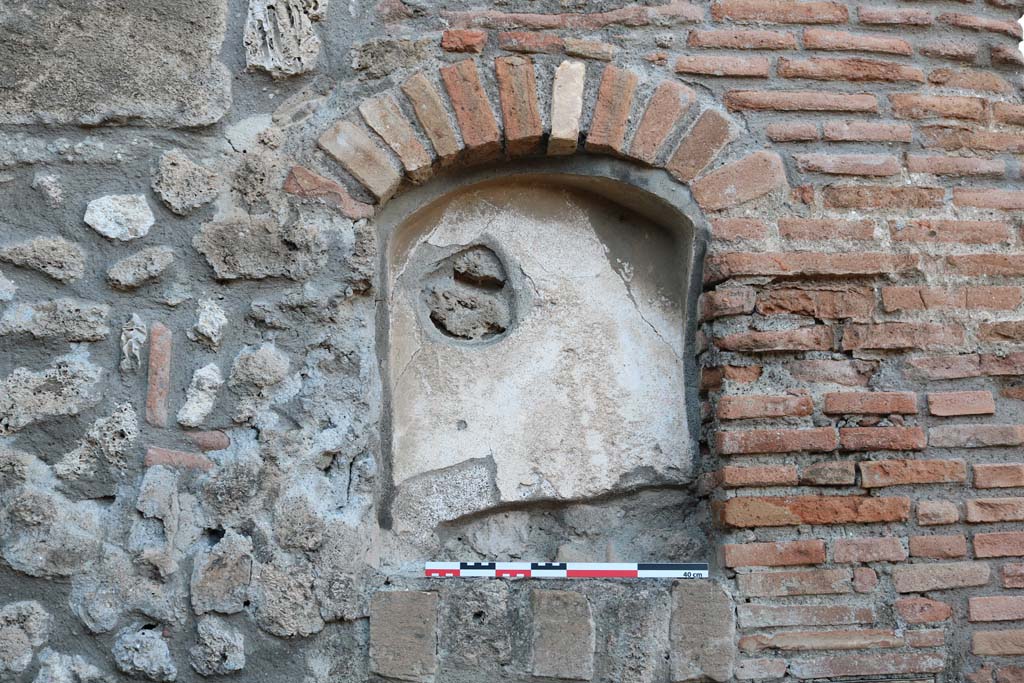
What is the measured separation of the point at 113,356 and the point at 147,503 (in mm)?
371

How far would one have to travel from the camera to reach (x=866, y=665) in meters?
2.26

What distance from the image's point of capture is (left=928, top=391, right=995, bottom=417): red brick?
2.39 metres

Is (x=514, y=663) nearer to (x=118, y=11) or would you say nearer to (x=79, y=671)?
(x=79, y=671)

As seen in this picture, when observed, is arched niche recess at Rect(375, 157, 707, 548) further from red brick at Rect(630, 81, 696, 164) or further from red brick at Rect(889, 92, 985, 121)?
red brick at Rect(889, 92, 985, 121)

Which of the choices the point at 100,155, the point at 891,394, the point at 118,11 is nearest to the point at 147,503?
the point at 100,155

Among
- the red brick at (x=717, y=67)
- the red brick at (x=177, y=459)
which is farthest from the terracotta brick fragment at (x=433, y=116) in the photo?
the red brick at (x=177, y=459)

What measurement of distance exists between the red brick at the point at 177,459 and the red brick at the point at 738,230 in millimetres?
1386

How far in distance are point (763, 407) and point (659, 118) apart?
795 mm

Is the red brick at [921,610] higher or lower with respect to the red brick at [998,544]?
lower

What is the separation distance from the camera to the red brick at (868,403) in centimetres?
237

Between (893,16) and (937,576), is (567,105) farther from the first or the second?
(937,576)

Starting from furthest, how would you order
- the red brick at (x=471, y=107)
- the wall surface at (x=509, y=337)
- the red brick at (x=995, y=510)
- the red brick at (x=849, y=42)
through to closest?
the red brick at (x=849, y=42) → the red brick at (x=471, y=107) → the red brick at (x=995, y=510) → the wall surface at (x=509, y=337)

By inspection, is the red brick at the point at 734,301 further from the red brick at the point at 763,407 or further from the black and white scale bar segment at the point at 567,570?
the black and white scale bar segment at the point at 567,570

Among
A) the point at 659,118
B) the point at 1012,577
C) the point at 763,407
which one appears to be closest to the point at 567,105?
the point at 659,118
